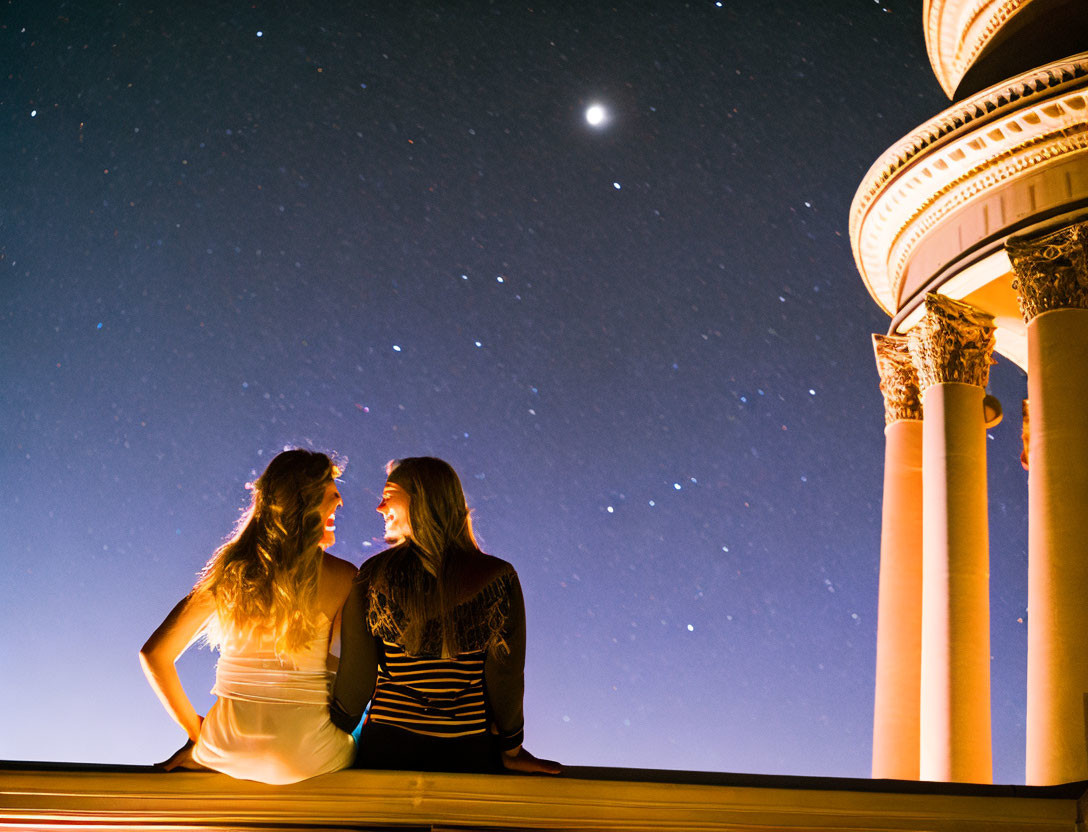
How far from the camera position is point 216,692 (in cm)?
885

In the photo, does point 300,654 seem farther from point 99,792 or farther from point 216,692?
point 99,792

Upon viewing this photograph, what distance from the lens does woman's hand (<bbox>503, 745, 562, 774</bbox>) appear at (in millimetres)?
8906

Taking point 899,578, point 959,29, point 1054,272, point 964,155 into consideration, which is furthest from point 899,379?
point 959,29

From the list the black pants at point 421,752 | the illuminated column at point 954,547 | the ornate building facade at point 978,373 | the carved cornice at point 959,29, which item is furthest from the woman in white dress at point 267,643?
the carved cornice at point 959,29

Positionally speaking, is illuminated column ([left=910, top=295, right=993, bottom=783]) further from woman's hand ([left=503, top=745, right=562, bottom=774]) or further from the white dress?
the white dress

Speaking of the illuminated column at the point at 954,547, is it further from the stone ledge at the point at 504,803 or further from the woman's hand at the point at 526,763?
the woman's hand at the point at 526,763

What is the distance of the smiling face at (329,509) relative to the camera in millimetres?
9188

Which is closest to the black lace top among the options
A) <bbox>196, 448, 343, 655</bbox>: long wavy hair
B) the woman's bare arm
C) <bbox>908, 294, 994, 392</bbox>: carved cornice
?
<bbox>196, 448, 343, 655</bbox>: long wavy hair

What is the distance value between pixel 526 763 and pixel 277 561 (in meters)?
2.69

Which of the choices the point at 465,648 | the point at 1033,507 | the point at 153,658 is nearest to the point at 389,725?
the point at 465,648

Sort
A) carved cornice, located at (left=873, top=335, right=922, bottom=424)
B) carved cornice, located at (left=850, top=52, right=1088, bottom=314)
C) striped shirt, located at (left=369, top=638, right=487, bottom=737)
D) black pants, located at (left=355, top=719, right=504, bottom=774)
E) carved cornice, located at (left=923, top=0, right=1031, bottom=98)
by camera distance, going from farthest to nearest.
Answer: carved cornice, located at (left=923, top=0, right=1031, bottom=98) < carved cornice, located at (left=873, top=335, right=922, bottom=424) < carved cornice, located at (left=850, top=52, right=1088, bottom=314) < striped shirt, located at (left=369, top=638, right=487, bottom=737) < black pants, located at (left=355, top=719, right=504, bottom=774)

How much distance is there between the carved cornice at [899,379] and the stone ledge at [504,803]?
22.0 meters

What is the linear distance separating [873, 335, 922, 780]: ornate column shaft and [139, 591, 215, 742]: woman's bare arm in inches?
826

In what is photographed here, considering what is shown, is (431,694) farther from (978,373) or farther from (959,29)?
(959,29)
